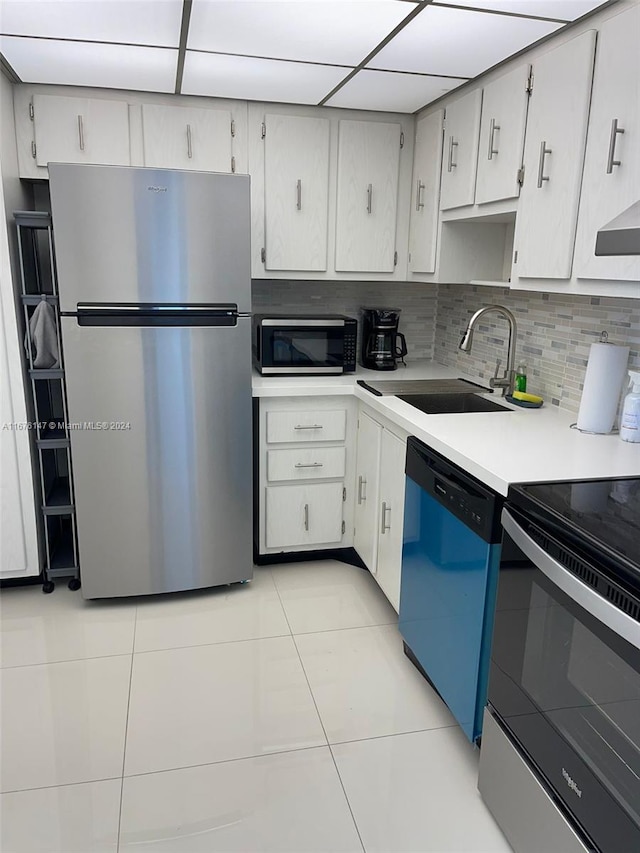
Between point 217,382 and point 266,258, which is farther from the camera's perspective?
point 266,258

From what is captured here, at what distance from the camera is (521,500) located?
1.50 meters

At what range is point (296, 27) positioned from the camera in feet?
6.40

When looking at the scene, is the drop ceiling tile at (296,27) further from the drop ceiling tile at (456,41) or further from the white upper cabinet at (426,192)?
the white upper cabinet at (426,192)

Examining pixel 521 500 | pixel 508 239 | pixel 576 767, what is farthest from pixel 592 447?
pixel 508 239

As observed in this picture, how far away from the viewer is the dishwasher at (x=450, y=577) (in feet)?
5.54

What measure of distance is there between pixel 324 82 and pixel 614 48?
45.2 inches

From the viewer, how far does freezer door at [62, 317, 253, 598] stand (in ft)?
7.96

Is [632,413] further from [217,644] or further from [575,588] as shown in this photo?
[217,644]

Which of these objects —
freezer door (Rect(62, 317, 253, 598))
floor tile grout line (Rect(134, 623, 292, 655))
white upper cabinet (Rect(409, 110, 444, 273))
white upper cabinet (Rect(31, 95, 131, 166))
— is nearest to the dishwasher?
floor tile grout line (Rect(134, 623, 292, 655))

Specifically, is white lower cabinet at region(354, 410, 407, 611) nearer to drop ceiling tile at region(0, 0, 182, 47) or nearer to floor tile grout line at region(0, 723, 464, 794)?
floor tile grout line at region(0, 723, 464, 794)

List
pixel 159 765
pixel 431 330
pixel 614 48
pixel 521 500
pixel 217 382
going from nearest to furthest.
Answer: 1. pixel 521 500
2. pixel 614 48
3. pixel 159 765
4. pixel 217 382
5. pixel 431 330

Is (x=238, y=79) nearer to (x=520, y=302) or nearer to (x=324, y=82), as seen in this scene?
(x=324, y=82)

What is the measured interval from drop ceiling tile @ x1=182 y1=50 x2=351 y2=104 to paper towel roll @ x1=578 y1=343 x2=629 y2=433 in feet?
4.56

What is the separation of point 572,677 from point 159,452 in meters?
1.73
